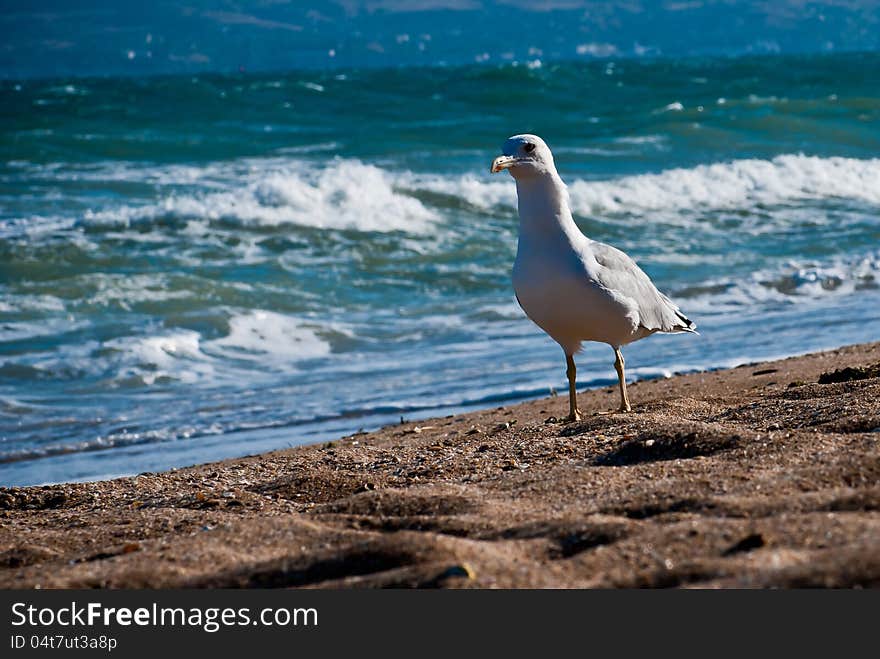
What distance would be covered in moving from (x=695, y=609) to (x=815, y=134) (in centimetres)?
2280

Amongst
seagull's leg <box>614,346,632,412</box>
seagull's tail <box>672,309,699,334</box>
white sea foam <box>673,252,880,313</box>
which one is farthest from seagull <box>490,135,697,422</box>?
white sea foam <box>673,252,880,313</box>

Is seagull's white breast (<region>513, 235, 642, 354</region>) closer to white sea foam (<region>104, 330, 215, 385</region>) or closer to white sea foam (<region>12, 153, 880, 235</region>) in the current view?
white sea foam (<region>104, 330, 215, 385</region>)

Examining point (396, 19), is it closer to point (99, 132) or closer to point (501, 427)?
point (99, 132)

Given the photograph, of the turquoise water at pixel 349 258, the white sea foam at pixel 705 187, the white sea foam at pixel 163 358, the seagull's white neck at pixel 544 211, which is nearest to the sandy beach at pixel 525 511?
the seagull's white neck at pixel 544 211

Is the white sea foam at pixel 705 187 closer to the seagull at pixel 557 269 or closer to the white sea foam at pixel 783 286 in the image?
the white sea foam at pixel 783 286

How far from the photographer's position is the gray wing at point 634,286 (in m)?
5.29

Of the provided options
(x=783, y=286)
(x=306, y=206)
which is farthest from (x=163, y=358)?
(x=306, y=206)

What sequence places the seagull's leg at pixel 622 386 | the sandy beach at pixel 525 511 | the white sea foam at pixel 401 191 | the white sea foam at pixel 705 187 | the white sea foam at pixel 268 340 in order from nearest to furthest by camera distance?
the sandy beach at pixel 525 511 → the seagull's leg at pixel 622 386 → the white sea foam at pixel 268 340 → the white sea foam at pixel 401 191 → the white sea foam at pixel 705 187

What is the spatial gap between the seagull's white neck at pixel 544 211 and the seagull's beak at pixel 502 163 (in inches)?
3.8

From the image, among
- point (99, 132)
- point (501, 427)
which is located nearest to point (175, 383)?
point (501, 427)

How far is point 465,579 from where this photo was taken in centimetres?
292

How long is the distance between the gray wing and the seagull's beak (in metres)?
0.52

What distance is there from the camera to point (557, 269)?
513cm

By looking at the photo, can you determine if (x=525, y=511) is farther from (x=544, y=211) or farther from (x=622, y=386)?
(x=622, y=386)
